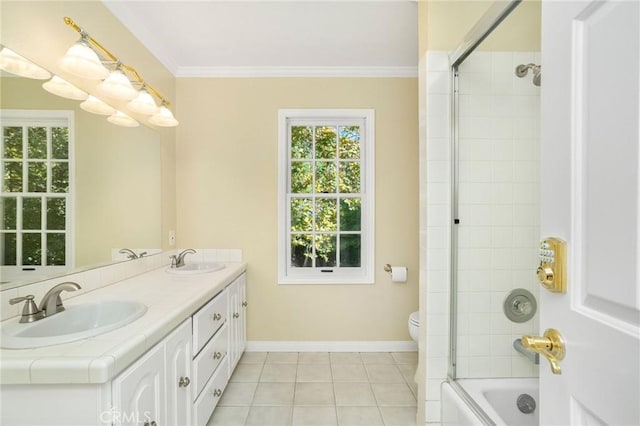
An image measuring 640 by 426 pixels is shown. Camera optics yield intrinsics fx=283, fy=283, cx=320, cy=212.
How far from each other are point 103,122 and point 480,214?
2282 mm

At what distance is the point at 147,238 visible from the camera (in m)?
2.12

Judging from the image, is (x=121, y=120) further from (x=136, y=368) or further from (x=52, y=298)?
(x=136, y=368)

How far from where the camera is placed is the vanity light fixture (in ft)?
4.59

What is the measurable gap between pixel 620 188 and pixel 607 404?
39cm

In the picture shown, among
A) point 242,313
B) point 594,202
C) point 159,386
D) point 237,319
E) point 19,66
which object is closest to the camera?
point 594,202

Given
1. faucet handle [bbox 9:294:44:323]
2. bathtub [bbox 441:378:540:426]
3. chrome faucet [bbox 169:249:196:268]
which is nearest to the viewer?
faucet handle [bbox 9:294:44:323]

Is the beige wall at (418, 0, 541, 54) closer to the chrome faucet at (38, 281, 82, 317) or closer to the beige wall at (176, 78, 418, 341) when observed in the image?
the beige wall at (176, 78, 418, 341)

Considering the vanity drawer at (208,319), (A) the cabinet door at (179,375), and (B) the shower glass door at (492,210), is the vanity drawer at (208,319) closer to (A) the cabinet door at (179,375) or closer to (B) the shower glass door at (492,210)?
(A) the cabinet door at (179,375)

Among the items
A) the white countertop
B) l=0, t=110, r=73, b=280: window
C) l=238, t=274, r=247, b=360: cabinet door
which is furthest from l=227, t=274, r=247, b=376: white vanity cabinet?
l=0, t=110, r=73, b=280: window

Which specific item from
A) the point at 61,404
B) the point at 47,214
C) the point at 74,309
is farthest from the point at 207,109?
the point at 61,404

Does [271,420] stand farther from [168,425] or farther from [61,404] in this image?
[61,404]

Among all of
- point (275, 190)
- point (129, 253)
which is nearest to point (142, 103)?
point (129, 253)

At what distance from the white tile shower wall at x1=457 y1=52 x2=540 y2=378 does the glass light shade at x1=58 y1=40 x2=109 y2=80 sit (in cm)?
191

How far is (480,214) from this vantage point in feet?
5.22
